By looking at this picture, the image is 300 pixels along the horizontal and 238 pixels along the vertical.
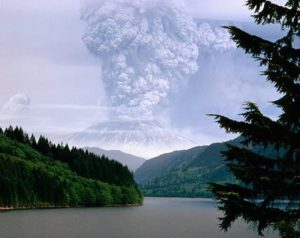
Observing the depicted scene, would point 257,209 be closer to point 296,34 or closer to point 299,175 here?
point 299,175

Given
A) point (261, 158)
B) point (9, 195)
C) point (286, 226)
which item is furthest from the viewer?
point (9, 195)

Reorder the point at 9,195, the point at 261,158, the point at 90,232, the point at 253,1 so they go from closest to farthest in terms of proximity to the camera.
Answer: the point at 261,158 → the point at 253,1 → the point at 90,232 → the point at 9,195

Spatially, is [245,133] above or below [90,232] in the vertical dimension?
above

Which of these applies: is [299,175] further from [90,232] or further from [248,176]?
[90,232]

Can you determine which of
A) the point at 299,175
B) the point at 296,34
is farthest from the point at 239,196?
the point at 296,34

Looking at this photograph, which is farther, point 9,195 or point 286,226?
point 9,195

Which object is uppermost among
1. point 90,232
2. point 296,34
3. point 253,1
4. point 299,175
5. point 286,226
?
point 253,1

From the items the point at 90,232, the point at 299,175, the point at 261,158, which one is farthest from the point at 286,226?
the point at 90,232
